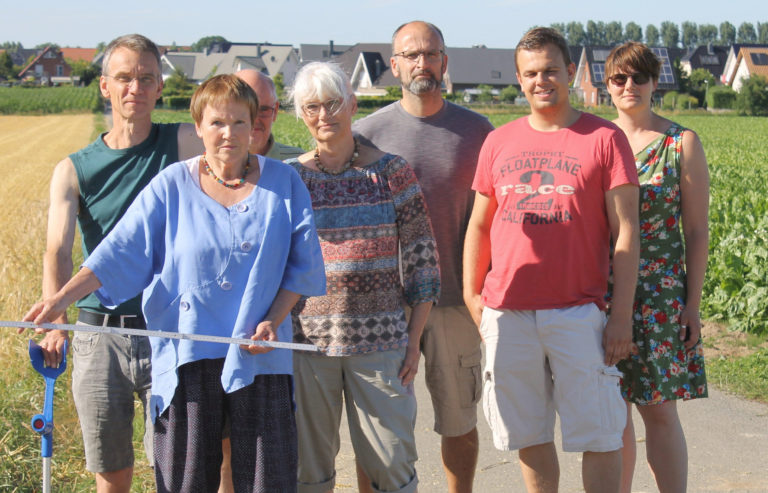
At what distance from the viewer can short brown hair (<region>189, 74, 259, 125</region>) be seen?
2.91 metres

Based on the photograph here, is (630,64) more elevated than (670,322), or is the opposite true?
(630,64)

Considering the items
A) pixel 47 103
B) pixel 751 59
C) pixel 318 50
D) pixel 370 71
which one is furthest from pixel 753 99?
pixel 47 103

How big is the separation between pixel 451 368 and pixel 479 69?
3938 inches

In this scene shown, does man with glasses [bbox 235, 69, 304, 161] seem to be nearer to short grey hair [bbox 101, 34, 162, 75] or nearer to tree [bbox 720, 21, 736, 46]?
short grey hair [bbox 101, 34, 162, 75]

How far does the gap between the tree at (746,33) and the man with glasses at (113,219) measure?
669 ft

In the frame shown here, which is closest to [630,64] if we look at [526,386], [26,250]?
[526,386]

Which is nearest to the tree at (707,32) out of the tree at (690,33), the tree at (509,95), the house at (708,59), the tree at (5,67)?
the tree at (690,33)

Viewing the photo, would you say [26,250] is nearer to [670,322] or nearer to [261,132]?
[261,132]

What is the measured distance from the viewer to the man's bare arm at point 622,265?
11.1 ft

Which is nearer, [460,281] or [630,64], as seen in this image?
[630,64]

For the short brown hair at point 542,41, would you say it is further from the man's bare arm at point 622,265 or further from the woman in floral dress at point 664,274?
the man's bare arm at point 622,265

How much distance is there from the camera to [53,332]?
10.3 feet

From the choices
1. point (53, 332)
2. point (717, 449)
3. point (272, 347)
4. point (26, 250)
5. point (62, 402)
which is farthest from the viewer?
point (26, 250)

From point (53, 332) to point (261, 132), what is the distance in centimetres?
141
